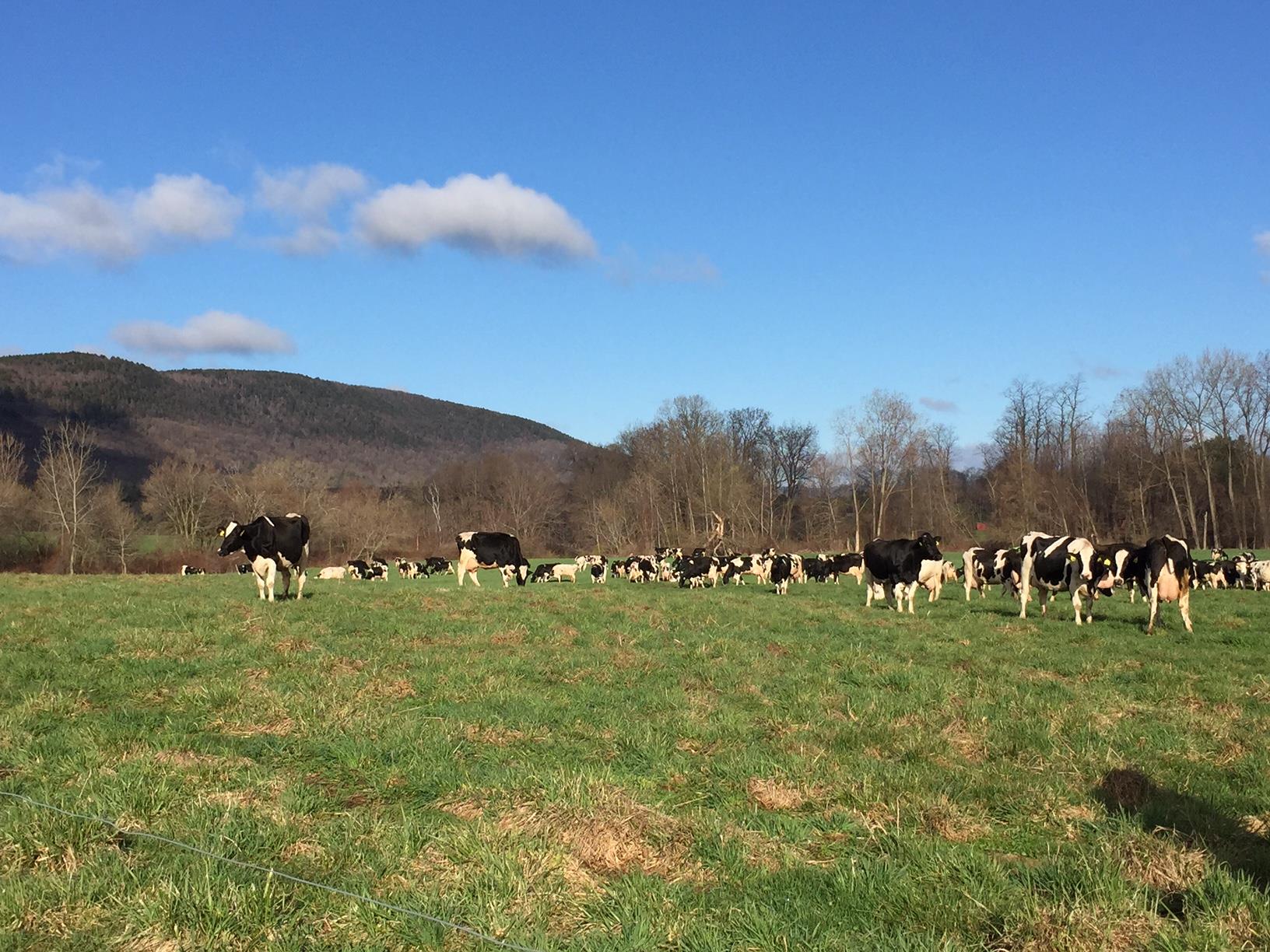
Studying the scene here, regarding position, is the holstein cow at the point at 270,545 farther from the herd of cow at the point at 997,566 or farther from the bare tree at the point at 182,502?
the bare tree at the point at 182,502

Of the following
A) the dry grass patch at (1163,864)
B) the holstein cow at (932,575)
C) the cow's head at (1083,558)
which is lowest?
the dry grass patch at (1163,864)

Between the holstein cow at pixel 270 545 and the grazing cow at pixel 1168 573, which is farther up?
the holstein cow at pixel 270 545

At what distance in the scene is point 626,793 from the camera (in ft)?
19.6

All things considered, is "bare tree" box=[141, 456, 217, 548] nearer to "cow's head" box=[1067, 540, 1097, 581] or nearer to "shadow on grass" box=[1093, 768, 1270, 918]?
"cow's head" box=[1067, 540, 1097, 581]

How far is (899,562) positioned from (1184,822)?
16.7 meters

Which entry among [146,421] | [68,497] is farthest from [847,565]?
[146,421]

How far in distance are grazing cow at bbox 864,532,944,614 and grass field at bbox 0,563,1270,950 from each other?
348 inches

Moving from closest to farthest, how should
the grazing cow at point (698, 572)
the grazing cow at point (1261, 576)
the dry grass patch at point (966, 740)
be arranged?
the dry grass patch at point (966, 740) → the grazing cow at point (1261, 576) → the grazing cow at point (698, 572)

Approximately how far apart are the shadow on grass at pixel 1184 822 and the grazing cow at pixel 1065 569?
12.4 meters

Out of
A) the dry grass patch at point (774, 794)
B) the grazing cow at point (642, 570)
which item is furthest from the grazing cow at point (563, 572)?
the dry grass patch at point (774, 794)

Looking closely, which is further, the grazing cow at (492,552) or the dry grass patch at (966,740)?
the grazing cow at (492,552)

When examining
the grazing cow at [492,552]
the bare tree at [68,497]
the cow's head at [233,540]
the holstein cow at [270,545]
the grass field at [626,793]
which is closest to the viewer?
the grass field at [626,793]

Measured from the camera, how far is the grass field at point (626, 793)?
421 centimetres

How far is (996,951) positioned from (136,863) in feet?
15.0
